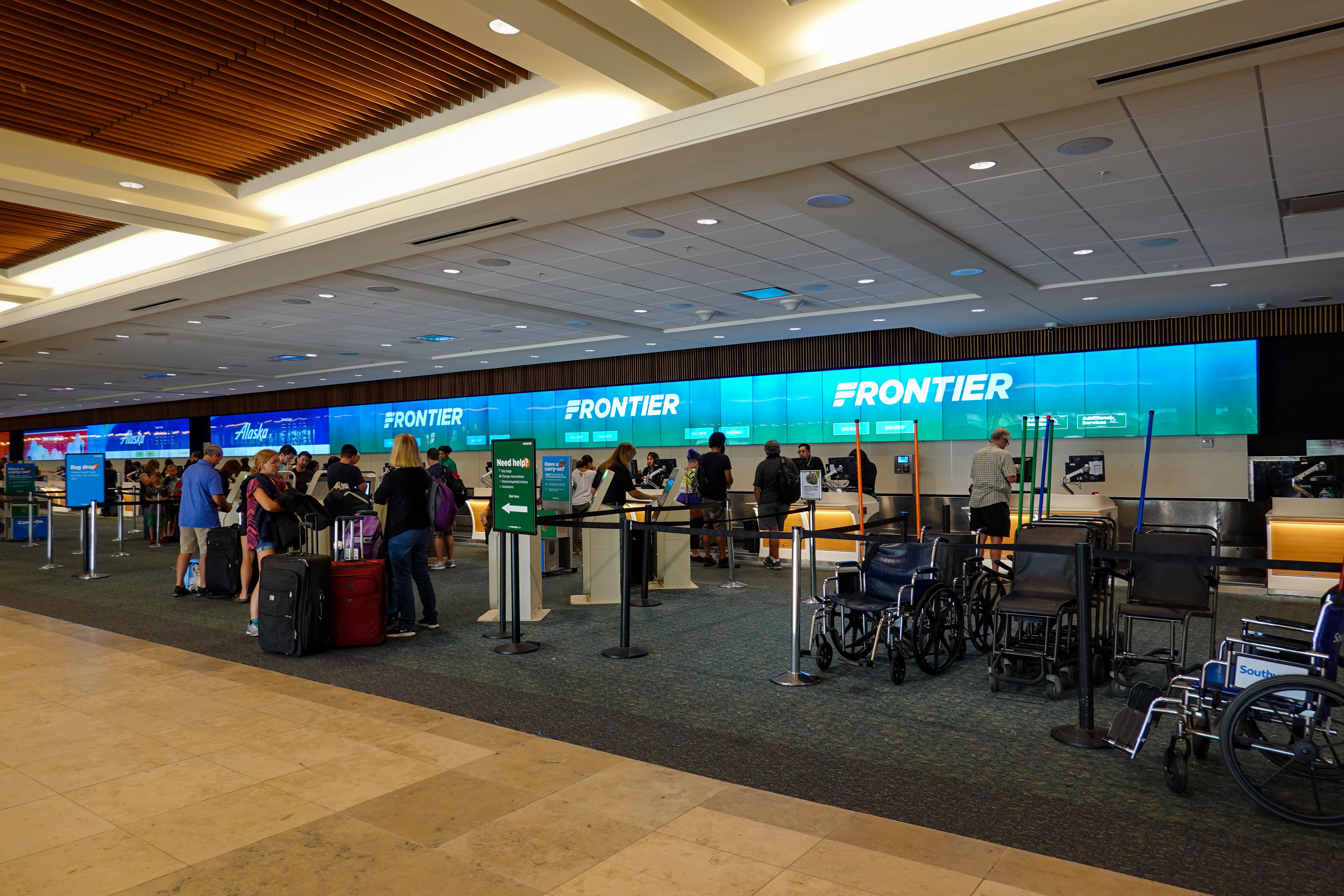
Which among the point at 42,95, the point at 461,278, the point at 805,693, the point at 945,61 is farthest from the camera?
the point at 461,278

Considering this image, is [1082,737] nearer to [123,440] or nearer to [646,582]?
[646,582]

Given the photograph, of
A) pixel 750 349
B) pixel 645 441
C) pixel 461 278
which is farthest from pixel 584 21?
pixel 645 441

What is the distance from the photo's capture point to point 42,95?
541 centimetres

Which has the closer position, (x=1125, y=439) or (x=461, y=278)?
(x=461, y=278)

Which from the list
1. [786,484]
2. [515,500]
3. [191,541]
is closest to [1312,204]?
[786,484]

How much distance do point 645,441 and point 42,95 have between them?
11466 millimetres

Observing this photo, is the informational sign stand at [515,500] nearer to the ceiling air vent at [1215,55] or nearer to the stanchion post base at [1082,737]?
the stanchion post base at [1082,737]

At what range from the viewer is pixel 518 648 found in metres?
5.89

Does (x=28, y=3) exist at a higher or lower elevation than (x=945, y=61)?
higher

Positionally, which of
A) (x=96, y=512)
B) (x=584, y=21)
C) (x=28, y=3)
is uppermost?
(x=28, y=3)

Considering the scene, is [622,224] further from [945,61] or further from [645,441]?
[645,441]

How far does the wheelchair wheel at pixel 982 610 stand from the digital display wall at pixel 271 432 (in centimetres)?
1816

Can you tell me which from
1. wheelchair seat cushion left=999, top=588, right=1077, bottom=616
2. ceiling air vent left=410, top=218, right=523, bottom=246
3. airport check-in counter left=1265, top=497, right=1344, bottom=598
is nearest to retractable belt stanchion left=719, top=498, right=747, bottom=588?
wheelchair seat cushion left=999, top=588, right=1077, bottom=616

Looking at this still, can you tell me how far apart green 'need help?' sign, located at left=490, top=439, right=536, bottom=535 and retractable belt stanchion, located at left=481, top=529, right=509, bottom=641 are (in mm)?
149
